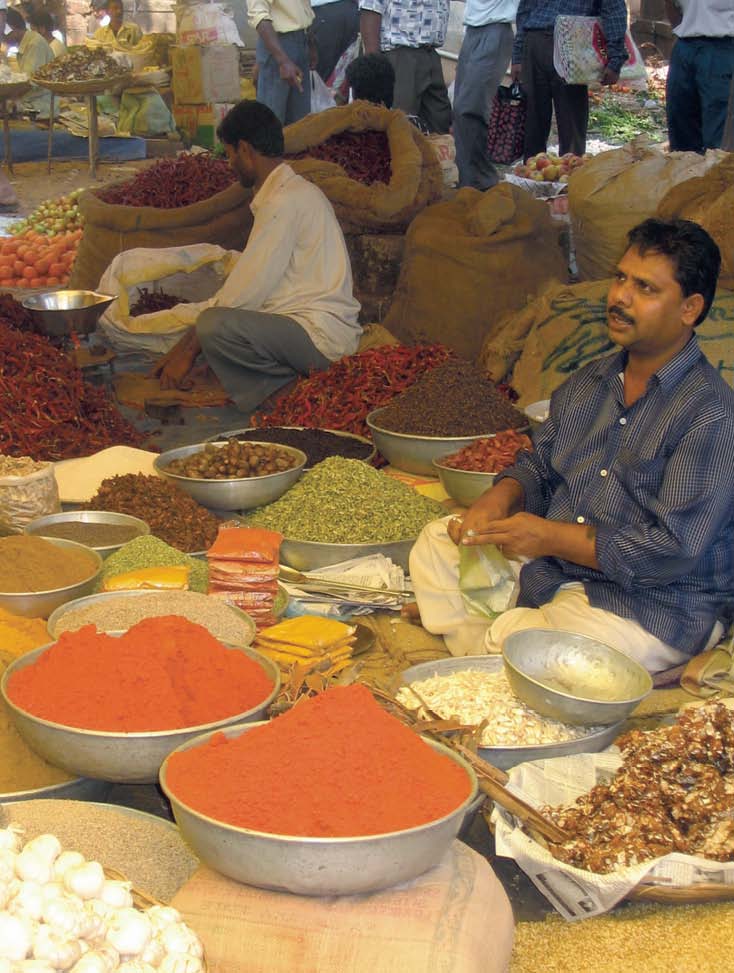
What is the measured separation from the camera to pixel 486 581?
9.39ft

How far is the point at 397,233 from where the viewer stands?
581 cm

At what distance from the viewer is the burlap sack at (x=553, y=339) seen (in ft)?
14.1

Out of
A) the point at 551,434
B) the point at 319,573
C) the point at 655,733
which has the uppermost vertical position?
the point at 551,434

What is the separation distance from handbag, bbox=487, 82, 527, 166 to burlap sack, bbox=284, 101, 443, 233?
71.0 inches

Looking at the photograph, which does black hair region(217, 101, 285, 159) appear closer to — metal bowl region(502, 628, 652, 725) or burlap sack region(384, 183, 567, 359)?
burlap sack region(384, 183, 567, 359)

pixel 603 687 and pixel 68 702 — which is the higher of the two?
pixel 68 702

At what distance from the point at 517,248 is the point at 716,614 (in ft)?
9.45

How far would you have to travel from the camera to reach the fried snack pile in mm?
1940

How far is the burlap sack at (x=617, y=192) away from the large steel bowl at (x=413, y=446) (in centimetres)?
145

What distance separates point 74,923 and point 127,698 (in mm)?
750

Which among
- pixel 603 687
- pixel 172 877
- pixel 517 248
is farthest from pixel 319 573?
pixel 517 248

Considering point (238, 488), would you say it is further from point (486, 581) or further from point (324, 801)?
point (324, 801)

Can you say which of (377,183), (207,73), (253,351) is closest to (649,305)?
(253,351)

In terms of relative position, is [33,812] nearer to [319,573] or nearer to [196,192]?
[319,573]
